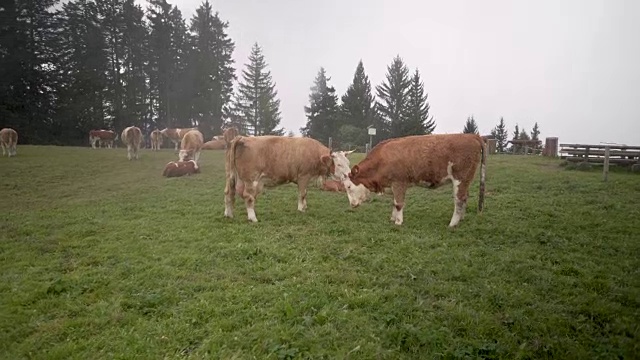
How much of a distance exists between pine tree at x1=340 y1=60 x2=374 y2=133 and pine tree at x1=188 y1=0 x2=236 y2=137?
17932mm

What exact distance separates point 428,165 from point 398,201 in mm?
1177

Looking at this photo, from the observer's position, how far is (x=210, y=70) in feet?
174

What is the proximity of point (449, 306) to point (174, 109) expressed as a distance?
5005 centimetres

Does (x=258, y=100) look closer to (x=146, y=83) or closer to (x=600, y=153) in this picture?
(x=146, y=83)

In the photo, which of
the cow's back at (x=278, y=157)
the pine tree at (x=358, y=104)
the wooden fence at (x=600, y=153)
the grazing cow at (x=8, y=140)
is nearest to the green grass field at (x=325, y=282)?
the cow's back at (x=278, y=157)

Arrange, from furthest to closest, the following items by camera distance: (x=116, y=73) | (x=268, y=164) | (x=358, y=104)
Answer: (x=358, y=104) < (x=116, y=73) < (x=268, y=164)

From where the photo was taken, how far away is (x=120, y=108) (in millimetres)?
43781

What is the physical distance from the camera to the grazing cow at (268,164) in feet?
32.2

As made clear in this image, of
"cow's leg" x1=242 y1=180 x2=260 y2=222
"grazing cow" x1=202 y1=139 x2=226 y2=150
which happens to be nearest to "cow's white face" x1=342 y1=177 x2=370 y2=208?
"cow's leg" x1=242 y1=180 x2=260 y2=222

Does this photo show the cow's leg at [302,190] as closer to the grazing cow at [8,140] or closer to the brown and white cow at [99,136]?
the grazing cow at [8,140]

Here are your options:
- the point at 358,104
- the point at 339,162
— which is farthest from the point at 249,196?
the point at 358,104

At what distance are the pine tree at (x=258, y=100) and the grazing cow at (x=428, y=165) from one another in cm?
4858

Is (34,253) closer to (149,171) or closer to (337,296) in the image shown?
(337,296)

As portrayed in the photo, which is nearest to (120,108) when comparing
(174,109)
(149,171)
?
(174,109)
